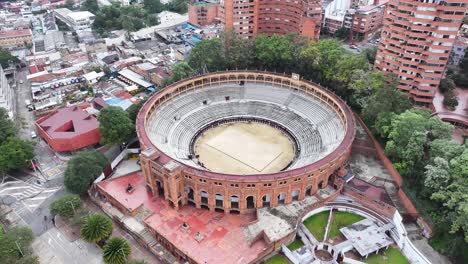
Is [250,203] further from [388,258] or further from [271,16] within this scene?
[271,16]

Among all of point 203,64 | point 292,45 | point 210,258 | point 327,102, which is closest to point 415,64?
point 327,102

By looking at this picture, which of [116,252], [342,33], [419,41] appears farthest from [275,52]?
[116,252]

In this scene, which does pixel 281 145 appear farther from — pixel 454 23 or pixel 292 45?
pixel 454 23

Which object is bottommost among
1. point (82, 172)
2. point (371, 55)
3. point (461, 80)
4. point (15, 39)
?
point (82, 172)

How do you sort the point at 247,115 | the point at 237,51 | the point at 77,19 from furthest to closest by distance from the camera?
1. the point at 77,19
2. the point at 237,51
3. the point at 247,115

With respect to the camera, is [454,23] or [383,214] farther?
[454,23]

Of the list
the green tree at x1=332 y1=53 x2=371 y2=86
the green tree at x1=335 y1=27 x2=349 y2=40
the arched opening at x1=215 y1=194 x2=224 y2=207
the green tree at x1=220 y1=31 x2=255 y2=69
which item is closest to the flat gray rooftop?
the arched opening at x1=215 y1=194 x2=224 y2=207

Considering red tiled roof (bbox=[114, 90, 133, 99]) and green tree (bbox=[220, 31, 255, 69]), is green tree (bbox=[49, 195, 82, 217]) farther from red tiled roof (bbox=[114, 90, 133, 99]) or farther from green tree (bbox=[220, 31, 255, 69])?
green tree (bbox=[220, 31, 255, 69])
